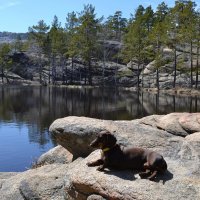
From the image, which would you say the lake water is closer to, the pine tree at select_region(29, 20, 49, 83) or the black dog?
the black dog

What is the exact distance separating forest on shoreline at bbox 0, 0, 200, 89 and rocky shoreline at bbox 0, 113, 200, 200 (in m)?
63.1

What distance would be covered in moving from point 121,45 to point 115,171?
341 ft

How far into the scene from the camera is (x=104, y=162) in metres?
10.3

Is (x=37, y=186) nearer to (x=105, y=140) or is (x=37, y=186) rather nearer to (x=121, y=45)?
(x=105, y=140)

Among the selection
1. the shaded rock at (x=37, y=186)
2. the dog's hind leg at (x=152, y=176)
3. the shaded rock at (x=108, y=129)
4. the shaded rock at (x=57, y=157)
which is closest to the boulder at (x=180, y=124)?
the shaded rock at (x=108, y=129)

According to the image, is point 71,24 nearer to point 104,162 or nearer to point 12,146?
point 12,146

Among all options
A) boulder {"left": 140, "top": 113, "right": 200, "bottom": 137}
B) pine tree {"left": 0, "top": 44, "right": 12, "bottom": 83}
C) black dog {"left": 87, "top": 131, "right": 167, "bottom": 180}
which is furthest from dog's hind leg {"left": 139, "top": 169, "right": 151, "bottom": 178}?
pine tree {"left": 0, "top": 44, "right": 12, "bottom": 83}

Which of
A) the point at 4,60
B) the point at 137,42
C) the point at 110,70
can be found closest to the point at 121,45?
the point at 110,70

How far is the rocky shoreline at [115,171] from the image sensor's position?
30.4 ft

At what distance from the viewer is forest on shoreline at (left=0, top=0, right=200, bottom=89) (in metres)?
Answer: 82.5

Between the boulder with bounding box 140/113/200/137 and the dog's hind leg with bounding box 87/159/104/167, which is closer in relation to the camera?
the dog's hind leg with bounding box 87/159/104/167

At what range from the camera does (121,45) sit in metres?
113

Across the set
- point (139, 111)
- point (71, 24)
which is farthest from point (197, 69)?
point (71, 24)

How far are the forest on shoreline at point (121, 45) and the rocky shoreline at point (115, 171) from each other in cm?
6306
